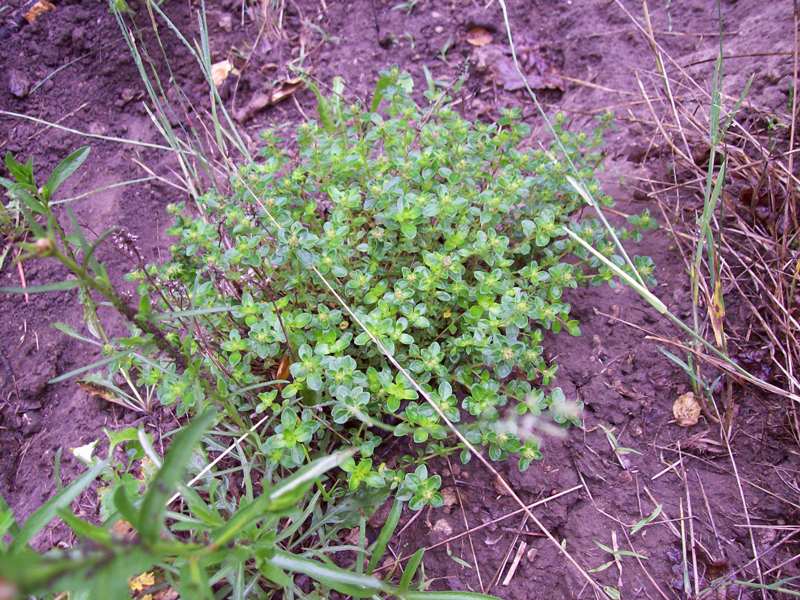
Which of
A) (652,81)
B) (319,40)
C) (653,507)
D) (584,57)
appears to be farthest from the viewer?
(319,40)

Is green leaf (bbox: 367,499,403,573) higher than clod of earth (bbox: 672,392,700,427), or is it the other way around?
green leaf (bbox: 367,499,403,573)

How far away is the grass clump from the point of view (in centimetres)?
188

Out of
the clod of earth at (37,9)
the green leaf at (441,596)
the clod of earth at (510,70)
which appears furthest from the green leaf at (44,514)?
the clod of earth at (37,9)

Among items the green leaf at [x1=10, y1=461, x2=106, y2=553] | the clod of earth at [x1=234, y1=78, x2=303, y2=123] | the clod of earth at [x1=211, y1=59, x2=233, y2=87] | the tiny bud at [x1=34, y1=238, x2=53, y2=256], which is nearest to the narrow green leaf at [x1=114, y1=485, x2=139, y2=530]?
the green leaf at [x1=10, y1=461, x2=106, y2=553]

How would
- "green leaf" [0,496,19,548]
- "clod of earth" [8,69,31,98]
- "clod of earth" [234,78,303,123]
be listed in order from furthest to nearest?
"clod of earth" [234,78,303,123] → "clod of earth" [8,69,31,98] → "green leaf" [0,496,19,548]

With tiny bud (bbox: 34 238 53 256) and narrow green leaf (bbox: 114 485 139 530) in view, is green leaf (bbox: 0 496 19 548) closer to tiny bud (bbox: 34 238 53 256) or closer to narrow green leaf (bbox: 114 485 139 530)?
narrow green leaf (bbox: 114 485 139 530)

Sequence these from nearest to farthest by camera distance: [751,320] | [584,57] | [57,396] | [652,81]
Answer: [751,320], [57,396], [652,81], [584,57]

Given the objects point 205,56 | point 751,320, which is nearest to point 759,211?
point 751,320

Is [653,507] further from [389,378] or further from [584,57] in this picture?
[584,57]

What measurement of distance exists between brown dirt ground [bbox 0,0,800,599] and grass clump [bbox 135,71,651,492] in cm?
26

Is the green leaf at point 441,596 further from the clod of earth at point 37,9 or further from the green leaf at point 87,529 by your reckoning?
the clod of earth at point 37,9

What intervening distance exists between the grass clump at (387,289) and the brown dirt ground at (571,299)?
257 mm

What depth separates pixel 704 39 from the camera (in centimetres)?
311

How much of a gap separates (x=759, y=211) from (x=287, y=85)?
269 cm
